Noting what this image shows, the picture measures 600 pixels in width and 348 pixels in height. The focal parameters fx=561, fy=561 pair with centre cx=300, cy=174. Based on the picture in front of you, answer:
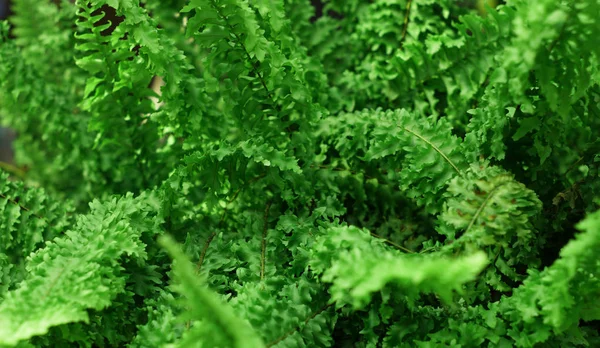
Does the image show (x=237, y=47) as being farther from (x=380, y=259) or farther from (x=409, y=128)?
(x=380, y=259)

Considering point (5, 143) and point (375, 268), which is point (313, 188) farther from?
point (5, 143)

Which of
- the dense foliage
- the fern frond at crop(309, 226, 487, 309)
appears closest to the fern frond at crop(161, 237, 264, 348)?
the dense foliage

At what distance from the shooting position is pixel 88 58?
45.9 inches

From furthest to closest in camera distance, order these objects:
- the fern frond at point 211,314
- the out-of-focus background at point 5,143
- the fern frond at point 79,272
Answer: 1. the out-of-focus background at point 5,143
2. the fern frond at point 79,272
3. the fern frond at point 211,314

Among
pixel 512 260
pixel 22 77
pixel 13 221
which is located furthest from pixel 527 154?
pixel 22 77

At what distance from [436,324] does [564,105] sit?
40 centimetres

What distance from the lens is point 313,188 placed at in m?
1.15

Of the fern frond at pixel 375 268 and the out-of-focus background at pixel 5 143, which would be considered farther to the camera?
the out-of-focus background at pixel 5 143

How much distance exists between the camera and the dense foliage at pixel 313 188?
78cm

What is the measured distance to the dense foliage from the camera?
0.78m

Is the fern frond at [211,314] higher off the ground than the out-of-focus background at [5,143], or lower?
lower

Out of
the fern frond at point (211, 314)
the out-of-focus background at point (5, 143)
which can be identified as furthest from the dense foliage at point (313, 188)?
the out-of-focus background at point (5, 143)

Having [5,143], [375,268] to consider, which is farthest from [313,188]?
[5,143]

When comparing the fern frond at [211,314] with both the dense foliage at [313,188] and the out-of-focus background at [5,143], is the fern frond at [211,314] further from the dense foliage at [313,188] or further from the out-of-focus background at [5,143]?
the out-of-focus background at [5,143]
